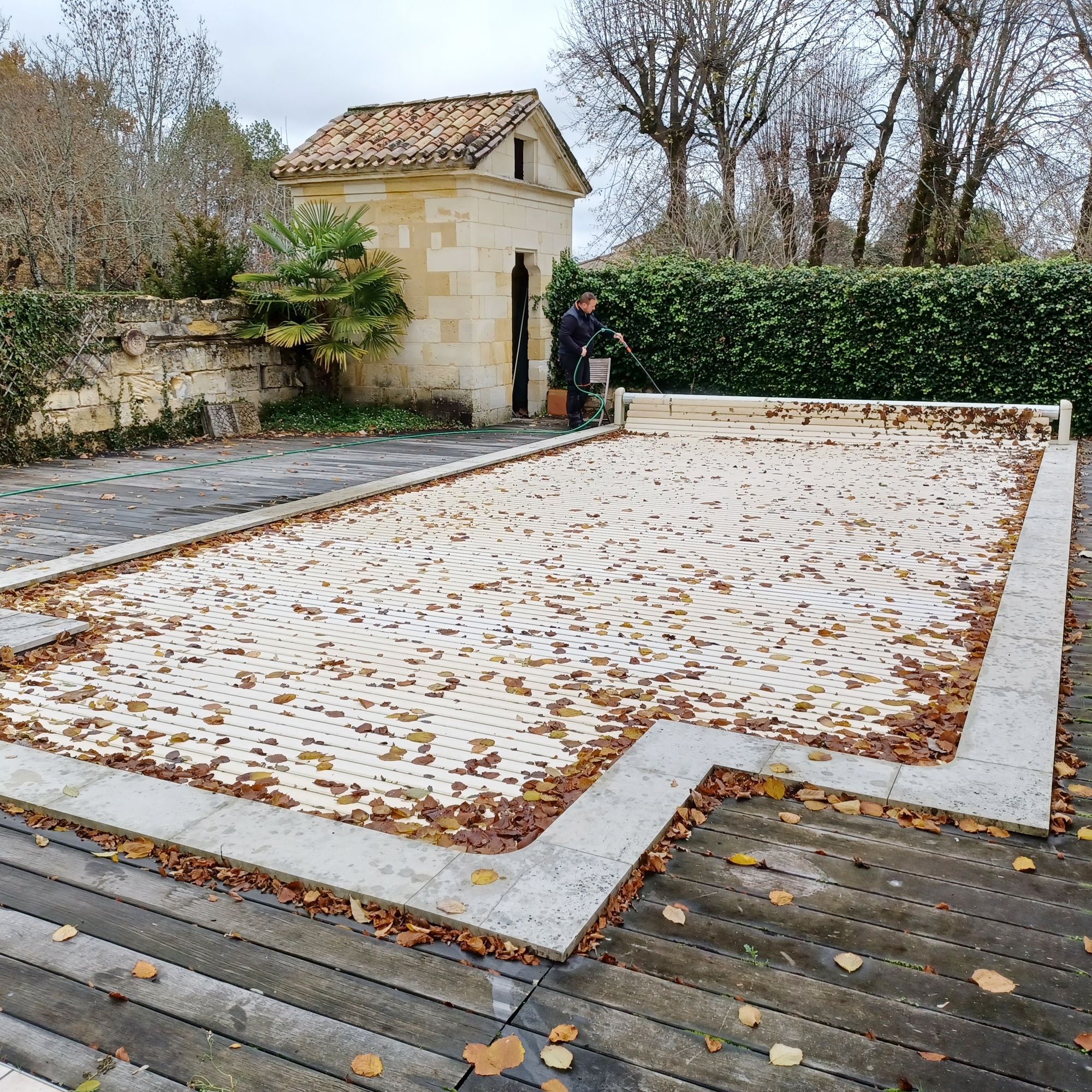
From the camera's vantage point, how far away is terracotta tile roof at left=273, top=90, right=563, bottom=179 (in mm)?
13250

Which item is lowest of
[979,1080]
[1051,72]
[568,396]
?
[979,1080]

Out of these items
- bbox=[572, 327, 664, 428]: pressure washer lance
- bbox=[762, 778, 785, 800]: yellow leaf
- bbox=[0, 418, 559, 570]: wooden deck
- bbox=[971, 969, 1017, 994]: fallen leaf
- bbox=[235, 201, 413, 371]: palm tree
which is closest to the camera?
bbox=[971, 969, 1017, 994]: fallen leaf

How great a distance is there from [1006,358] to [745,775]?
11624 millimetres

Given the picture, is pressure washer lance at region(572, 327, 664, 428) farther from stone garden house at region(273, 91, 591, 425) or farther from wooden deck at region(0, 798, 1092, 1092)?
wooden deck at region(0, 798, 1092, 1092)

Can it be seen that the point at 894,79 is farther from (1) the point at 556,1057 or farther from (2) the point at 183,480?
(1) the point at 556,1057

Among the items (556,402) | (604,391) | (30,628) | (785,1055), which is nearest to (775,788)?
(785,1055)

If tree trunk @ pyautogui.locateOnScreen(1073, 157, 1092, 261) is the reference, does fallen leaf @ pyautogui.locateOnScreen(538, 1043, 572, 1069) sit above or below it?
below

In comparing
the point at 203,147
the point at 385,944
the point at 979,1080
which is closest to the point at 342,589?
the point at 385,944

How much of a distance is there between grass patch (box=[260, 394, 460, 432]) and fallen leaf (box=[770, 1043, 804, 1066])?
11.8 m

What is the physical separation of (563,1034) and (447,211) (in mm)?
12588

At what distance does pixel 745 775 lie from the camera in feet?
11.3

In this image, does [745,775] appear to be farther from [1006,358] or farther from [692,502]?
[1006,358]

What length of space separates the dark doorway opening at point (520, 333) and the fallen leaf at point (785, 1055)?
1357 centimetres

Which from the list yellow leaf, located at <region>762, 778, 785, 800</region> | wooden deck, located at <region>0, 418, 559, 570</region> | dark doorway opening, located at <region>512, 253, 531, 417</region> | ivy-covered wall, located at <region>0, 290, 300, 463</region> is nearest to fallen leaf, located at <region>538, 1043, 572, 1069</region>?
yellow leaf, located at <region>762, 778, 785, 800</region>
